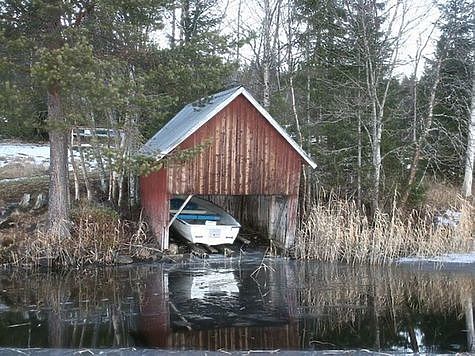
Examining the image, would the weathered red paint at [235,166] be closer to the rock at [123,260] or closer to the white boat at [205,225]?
the white boat at [205,225]

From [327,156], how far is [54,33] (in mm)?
10633

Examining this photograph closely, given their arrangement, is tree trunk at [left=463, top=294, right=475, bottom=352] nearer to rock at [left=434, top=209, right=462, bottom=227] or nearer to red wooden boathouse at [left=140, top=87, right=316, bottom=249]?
rock at [left=434, top=209, right=462, bottom=227]

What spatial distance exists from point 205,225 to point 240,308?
23.3 feet

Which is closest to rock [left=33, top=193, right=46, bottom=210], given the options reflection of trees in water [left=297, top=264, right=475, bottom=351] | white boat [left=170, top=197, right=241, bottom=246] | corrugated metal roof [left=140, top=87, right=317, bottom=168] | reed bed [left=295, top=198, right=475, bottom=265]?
white boat [left=170, top=197, right=241, bottom=246]

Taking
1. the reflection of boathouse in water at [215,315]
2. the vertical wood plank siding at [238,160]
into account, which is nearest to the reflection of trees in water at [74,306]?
the reflection of boathouse in water at [215,315]

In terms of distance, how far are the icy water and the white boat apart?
230 cm

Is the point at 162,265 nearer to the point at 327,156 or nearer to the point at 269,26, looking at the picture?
the point at 327,156

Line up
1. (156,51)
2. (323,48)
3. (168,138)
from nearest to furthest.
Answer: (156,51)
(168,138)
(323,48)

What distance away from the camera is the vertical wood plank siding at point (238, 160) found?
16953 millimetres

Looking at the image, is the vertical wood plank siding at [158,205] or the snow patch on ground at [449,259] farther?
the vertical wood plank siding at [158,205]

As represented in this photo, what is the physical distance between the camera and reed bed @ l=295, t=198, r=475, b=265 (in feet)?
53.2

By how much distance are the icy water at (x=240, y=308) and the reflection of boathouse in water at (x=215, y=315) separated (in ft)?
0.06

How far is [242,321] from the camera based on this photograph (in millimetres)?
10164

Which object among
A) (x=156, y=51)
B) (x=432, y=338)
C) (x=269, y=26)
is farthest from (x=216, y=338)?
(x=269, y=26)
